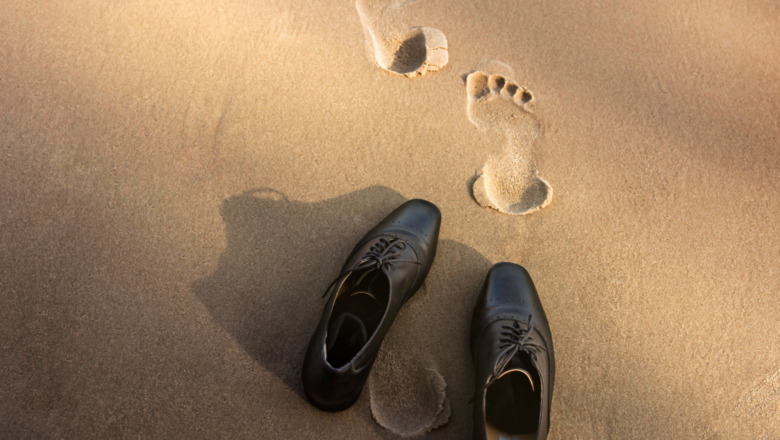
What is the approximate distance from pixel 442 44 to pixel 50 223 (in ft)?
4.79

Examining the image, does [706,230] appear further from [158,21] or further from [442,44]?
[158,21]

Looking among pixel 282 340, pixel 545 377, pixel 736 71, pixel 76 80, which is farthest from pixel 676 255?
pixel 76 80

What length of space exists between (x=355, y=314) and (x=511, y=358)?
441mm

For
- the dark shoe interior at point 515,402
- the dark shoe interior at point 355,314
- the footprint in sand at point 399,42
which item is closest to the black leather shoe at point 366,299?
the dark shoe interior at point 355,314

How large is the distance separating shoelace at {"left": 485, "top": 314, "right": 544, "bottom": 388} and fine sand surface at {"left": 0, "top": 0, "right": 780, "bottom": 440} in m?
0.14

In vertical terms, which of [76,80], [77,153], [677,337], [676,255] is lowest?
[677,337]

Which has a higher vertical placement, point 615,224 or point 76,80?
point 76,80

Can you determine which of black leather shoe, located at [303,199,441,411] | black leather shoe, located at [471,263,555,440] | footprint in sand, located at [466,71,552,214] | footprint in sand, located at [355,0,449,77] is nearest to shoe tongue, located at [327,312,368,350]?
black leather shoe, located at [303,199,441,411]

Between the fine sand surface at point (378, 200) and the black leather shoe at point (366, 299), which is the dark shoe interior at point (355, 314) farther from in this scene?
the fine sand surface at point (378, 200)

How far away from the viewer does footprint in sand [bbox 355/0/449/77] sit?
1729mm

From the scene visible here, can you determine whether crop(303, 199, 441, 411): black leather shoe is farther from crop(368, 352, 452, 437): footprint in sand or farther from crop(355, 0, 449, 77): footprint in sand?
crop(355, 0, 449, 77): footprint in sand

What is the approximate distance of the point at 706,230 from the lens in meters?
1.52

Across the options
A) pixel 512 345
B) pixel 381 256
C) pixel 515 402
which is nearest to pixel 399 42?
pixel 381 256

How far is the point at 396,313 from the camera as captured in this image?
1273 mm
